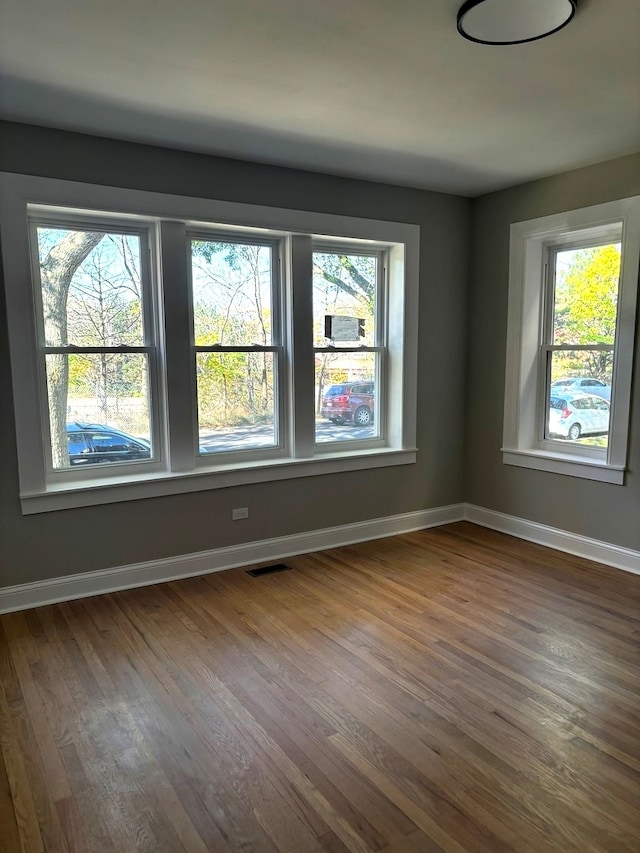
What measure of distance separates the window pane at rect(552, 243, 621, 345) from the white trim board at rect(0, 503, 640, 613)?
1.43m

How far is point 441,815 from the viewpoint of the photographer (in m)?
1.83

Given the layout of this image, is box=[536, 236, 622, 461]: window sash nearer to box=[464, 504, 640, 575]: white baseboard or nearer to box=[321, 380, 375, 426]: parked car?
box=[464, 504, 640, 575]: white baseboard

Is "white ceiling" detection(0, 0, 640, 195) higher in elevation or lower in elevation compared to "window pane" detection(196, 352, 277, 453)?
higher

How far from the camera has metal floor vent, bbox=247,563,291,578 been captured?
12.6 feet

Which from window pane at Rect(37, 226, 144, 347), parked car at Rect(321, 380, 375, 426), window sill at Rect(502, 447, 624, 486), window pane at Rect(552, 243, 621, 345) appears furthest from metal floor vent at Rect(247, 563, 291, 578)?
window pane at Rect(552, 243, 621, 345)

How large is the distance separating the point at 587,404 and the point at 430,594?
1821 millimetres

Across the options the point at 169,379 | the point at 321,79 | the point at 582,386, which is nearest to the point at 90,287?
the point at 169,379

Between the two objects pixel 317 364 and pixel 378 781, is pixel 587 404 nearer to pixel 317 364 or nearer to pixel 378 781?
pixel 317 364

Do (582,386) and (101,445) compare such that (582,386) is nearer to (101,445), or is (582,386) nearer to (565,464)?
(565,464)

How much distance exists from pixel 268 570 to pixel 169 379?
141cm

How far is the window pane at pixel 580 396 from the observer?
4.04 metres

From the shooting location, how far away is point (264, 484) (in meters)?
4.04

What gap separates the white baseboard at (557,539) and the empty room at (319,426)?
2cm

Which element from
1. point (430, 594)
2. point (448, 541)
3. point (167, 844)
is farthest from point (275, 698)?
point (448, 541)
